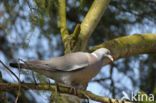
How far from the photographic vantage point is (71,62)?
1.92 metres

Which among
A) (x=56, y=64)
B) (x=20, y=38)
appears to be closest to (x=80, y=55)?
(x=56, y=64)

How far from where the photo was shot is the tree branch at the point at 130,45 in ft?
7.41

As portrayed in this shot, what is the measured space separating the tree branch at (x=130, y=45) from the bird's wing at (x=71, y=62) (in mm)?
282

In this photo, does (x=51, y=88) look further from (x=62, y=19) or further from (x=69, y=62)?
(x=62, y=19)

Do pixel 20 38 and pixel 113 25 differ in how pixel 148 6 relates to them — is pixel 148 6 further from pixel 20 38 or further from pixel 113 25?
pixel 20 38

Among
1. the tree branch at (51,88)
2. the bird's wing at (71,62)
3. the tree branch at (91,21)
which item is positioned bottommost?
the tree branch at (51,88)

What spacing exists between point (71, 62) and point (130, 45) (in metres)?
0.50

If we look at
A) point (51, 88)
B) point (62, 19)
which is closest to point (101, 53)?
point (62, 19)

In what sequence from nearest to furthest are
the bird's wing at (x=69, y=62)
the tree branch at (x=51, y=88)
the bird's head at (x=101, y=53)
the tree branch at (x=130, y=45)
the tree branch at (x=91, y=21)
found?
the tree branch at (x=51, y=88)
the bird's wing at (x=69, y=62)
the bird's head at (x=101, y=53)
the tree branch at (x=91, y=21)
the tree branch at (x=130, y=45)

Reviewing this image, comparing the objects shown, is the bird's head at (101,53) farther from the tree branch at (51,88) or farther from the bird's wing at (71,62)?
the tree branch at (51,88)

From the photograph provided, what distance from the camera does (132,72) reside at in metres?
3.47

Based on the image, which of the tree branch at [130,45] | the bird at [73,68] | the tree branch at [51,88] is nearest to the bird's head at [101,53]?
the bird at [73,68]

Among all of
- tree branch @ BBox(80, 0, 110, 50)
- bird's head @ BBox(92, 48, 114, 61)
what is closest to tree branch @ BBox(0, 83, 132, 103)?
bird's head @ BBox(92, 48, 114, 61)

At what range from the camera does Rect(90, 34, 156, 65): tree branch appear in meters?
2.26
